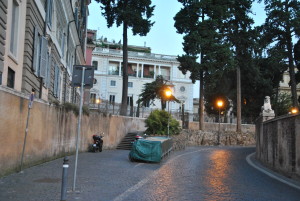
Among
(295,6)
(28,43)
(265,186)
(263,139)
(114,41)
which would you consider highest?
(114,41)

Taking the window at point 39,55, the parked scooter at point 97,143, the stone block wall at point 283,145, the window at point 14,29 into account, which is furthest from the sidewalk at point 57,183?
the parked scooter at point 97,143

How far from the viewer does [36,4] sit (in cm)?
1510

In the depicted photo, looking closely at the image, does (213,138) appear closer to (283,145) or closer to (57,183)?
(283,145)

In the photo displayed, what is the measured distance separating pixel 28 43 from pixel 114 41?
7490 cm

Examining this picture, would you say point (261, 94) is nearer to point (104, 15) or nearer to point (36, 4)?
point (104, 15)

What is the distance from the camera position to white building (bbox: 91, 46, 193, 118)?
234 ft

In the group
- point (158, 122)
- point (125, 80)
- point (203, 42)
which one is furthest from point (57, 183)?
point (203, 42)

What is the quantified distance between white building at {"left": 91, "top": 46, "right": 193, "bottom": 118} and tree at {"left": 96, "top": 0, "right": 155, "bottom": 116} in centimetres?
3638

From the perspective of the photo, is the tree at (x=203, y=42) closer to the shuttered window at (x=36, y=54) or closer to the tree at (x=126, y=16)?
the tree at (x=126, y=16)

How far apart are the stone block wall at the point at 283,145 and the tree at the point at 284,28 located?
1898 cm

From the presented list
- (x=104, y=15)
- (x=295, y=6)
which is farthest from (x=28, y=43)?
(x=295, y=6)

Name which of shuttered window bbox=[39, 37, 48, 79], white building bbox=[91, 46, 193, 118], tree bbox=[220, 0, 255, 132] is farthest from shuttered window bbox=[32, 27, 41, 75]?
white building bbox=[91, 46, 193, 118]

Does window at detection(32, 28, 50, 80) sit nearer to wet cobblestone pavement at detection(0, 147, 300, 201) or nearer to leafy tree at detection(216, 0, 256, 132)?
wet cobblestone pavement at detection(0, 147, 300, 201)

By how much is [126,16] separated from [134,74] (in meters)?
41.2
